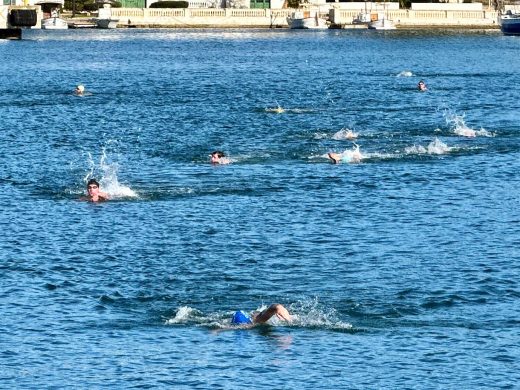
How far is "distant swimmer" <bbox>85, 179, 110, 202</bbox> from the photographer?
56.0m

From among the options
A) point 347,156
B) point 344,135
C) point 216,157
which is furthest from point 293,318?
point 344,135

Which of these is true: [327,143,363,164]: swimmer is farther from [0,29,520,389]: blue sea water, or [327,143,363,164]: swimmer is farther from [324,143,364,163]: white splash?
Answer: [0,29,520,389]: blue sea water

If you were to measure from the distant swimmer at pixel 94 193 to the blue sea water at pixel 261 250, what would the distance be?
1.38ft

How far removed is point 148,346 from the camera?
118ft

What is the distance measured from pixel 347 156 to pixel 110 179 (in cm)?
1194

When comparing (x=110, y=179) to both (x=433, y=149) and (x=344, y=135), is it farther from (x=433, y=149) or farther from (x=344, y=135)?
(x=344, y=135)

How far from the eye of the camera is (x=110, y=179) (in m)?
60.6

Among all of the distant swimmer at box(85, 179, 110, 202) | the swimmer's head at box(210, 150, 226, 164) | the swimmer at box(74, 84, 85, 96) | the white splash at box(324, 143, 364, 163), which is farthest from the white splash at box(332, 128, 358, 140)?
the swimmer at box(74, 84, 85, 96)

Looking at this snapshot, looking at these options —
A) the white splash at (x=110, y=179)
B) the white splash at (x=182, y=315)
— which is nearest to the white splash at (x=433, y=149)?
the white splash at (x=110, y=179)

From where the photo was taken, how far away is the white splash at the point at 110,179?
58.0m

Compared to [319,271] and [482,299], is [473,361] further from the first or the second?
[319,271]

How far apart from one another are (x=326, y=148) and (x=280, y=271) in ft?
96.4

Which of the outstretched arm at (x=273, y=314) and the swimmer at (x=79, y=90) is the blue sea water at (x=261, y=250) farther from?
the swimmer at (x=79, y=90)

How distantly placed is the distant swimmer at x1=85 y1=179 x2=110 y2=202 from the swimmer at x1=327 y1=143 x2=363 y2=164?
1310cm
